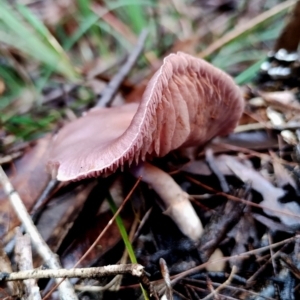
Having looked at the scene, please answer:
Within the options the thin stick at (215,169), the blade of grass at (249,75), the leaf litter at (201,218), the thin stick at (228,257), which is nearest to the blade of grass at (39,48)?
the leaf litter at (201,218)

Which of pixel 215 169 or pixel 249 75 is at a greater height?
pixel 215 169

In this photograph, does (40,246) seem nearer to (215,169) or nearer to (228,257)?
(228,257)

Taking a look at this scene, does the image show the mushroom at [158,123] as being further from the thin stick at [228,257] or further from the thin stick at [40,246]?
the thin stick at [228,257]

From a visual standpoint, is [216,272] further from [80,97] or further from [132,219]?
[80,97]

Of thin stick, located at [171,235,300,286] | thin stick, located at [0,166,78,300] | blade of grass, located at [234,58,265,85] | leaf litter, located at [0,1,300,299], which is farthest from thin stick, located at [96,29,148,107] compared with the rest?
thin stick, located at [171,235,300,286]

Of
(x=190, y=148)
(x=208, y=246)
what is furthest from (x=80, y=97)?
(x=208, y=246)

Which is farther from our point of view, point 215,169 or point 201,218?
point 215,169

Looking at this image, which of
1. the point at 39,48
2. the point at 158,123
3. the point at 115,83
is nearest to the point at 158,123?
the point at 158,123
